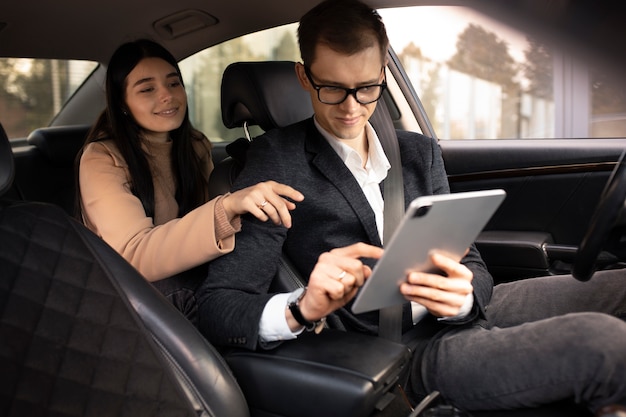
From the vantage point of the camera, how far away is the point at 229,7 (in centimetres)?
234

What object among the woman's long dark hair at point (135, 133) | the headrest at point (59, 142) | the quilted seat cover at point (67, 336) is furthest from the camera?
the headrest at point (59, 142)

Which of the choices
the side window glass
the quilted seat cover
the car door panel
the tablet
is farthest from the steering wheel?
the side window glass

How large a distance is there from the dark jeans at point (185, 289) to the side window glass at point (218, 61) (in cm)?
72

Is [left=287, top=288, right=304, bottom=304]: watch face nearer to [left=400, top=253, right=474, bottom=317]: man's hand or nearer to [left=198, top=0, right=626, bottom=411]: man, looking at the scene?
[left=198, top=0, right=626, bottom=411]: man

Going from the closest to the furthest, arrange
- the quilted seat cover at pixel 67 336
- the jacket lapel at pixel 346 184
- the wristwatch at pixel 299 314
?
the quilted seat cover at pixel 67 336
the wristwatch at pixel 299 314
the jacket lapel at pixel 346 184

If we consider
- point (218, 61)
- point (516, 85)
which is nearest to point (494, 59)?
point (516, 85)

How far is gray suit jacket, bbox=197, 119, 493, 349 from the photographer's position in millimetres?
1496

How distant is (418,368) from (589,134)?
149cm

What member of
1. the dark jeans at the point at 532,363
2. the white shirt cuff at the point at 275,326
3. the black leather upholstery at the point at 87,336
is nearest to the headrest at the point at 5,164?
the black leather upholstery at the point at 87,336

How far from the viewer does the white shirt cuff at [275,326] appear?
1.35 m

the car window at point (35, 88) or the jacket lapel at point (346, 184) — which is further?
the car window at point (35, 88)

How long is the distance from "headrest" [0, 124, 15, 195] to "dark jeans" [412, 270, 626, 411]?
0.90m

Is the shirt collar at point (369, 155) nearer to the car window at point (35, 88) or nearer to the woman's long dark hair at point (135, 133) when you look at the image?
the woman's long dark hair at point (135, 133)

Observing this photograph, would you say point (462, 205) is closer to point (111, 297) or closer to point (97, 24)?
point (111, 297)
